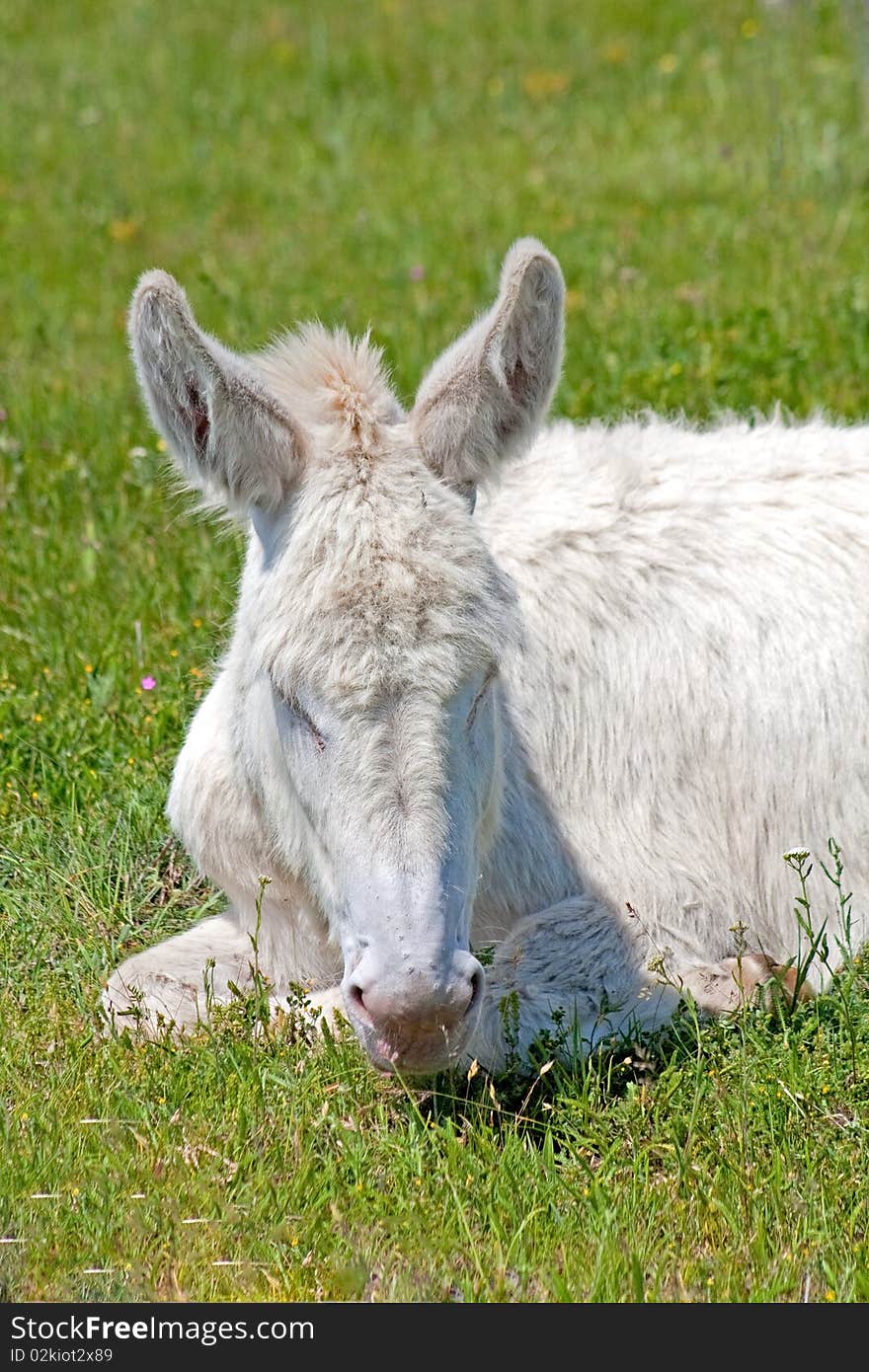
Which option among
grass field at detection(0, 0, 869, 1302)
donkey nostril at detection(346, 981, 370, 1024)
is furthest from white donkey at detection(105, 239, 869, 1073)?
grass field at detection(0, 0, 869, 1302)

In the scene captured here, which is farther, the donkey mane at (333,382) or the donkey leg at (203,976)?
the donkey leg at (203,976)

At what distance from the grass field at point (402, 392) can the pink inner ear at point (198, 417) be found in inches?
41.4

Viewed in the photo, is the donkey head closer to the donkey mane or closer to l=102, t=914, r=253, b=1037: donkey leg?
the donkey mane

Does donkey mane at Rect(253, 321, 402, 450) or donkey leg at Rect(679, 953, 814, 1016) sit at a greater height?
donkey mane at Rect(253, 321, 402, 450)

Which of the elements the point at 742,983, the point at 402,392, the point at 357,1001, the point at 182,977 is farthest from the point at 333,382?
the point at 402,392

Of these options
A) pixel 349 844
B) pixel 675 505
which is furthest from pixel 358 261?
pixel 349 844

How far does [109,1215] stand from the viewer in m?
3.62

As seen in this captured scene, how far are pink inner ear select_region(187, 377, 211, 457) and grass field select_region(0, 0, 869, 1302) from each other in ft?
3.45

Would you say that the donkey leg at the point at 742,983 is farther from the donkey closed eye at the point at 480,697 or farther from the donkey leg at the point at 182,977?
the donkey leg at the point at 182,977

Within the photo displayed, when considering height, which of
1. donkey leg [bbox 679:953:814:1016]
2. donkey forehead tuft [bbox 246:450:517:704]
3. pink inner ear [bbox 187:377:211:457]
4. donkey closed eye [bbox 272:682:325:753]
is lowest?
donkey leg [bbox 679:953:814:1016]

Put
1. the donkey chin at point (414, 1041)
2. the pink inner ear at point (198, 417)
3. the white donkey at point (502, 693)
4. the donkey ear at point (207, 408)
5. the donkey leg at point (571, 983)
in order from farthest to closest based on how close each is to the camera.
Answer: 1. the donkey leg at point (571, 983)
2. the pink inner ear at point (198, 417)
3. the donkey ear at point (207, 408)
4. the white donkey at point (502, 693)
5. the donkey chin at point (414, 1041)

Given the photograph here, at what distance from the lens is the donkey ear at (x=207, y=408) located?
3801mm

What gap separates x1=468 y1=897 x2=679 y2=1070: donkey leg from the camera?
4262mm

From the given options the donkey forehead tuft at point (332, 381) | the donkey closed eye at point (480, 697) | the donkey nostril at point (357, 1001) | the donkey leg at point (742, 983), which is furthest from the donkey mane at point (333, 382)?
the donkey leg at point (742, 983)
